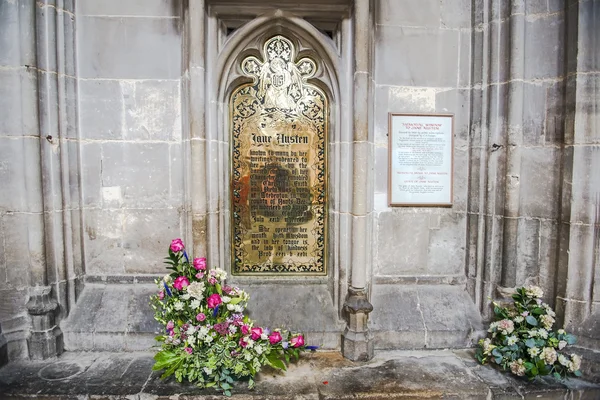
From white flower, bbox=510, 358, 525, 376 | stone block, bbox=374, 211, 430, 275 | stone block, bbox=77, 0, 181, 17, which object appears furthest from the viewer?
stone block, bbox=374, 211, 430, 275

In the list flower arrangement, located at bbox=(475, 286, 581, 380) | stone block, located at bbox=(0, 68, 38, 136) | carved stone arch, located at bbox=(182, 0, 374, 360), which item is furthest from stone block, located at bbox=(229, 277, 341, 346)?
stone block, located at bbox=(0, 68, 38, 136)

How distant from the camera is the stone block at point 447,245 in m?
3.99

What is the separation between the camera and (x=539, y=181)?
3.67 m

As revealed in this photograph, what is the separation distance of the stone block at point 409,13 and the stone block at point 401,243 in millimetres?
1986

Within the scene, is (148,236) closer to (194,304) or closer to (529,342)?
(194,304)

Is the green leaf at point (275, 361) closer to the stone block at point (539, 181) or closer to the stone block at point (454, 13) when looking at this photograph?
the stone block at point (539, 181)

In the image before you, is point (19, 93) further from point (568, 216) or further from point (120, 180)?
point (568, 216)

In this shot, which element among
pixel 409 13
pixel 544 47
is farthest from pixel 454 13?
pixel 544 47

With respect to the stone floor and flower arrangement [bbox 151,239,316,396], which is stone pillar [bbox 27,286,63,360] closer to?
the stone floor

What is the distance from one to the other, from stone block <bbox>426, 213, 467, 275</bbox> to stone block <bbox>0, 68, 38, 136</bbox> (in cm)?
413

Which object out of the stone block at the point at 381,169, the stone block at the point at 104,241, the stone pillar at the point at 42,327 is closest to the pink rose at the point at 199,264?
the stone block at the point at 104,241

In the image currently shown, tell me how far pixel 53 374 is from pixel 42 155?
200cm

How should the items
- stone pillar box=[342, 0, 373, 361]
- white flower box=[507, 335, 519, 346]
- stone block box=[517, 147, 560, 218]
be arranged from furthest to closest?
1. stone block box=[517, 147, 560, 218]
2. stone pillar box=[342, 0, 373, 361]
3. white flower box=[507, 335, 519, 346]

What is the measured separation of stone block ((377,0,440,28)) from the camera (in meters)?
3.81
